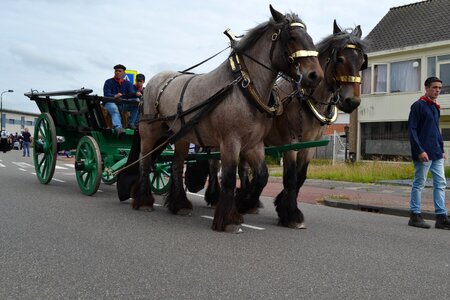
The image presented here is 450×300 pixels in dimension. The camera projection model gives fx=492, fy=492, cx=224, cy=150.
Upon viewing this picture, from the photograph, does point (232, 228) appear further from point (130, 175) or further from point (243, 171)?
point (130, 175)

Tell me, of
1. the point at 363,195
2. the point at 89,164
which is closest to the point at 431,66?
the point at 363,195

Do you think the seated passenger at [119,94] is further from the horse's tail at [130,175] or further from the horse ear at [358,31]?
the horse ear at [358,31]

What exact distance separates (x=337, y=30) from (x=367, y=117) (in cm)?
1810

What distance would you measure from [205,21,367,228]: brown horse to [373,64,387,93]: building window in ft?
59.5

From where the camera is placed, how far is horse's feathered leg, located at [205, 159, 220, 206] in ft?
27.5

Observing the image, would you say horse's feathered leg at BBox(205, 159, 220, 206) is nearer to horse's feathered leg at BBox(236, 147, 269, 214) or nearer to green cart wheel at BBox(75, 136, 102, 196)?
horse's feathered leg at BBox(236, 147, 269, 214)

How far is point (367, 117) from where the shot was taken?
24031 millimetres

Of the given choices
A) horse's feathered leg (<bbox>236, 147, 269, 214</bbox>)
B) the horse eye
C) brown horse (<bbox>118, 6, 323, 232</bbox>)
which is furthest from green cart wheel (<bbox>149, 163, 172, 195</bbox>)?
the horse eye

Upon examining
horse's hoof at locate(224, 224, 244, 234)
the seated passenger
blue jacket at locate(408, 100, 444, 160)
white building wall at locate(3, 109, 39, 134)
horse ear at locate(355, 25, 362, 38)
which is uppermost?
white building wall at locate(3, 109, 39, 134)

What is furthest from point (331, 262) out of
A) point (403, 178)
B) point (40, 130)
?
point (403, 178)

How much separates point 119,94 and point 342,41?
15.2 ft

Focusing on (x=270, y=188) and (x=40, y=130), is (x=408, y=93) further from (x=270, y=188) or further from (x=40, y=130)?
(x=40, y=130)

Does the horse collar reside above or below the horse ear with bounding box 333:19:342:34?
below

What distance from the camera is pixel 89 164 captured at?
8.94m
